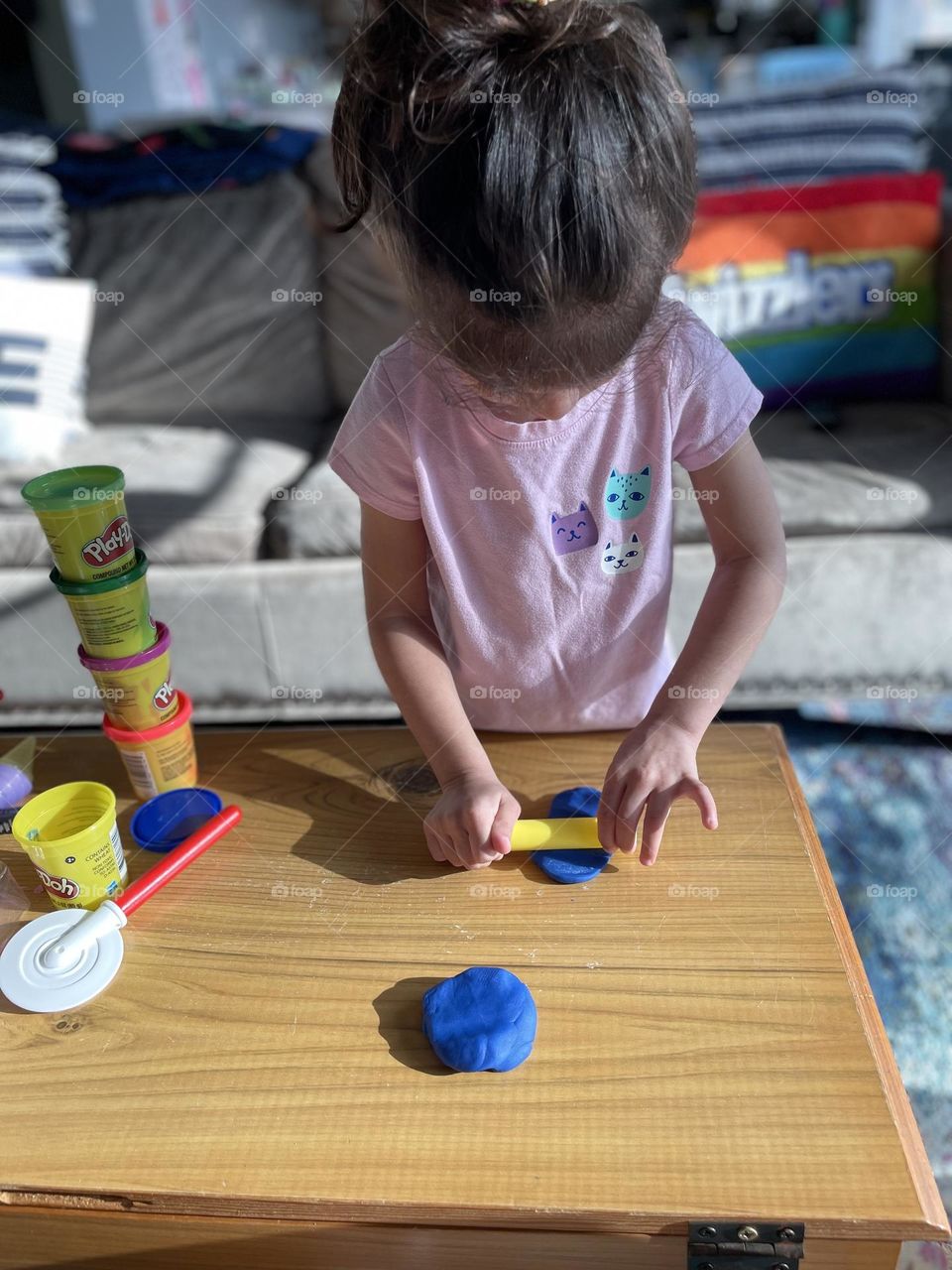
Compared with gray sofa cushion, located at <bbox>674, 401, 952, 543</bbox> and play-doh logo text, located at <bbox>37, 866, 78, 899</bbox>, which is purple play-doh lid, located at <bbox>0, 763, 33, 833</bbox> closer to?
play-doh logo text, located at <bbox>37, 866, 78, 899</bbox>

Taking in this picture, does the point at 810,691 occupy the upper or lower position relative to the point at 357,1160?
lower

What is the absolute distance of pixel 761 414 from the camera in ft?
5.93

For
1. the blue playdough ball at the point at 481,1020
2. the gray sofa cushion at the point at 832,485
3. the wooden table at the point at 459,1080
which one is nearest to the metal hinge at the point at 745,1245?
the wooden table at the point at 459,1080

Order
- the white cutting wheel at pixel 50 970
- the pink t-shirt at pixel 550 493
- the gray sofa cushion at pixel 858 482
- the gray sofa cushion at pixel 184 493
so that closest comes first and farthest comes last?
the white cutting wheel at pixel 50 970, the pink t-shirt at pixel 550 493, the gray sofa cushion at pixel 858 482, the gray sofa cushion at pixel 184 493

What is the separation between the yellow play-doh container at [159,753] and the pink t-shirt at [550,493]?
24cm

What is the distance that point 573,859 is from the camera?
2.29ft

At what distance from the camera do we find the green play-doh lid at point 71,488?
0.68 metres

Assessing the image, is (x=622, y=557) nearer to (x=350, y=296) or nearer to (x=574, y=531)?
(x=574, y=531)

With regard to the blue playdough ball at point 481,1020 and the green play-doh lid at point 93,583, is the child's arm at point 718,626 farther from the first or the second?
the green play-doh lid at point 93,583

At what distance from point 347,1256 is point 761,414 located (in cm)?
159

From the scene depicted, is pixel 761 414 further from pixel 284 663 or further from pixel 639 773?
pixel 639 773

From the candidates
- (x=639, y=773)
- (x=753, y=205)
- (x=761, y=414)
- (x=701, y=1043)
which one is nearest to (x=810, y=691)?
(x=761, y=414)

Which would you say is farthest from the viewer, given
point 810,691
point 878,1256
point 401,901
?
point 810,691

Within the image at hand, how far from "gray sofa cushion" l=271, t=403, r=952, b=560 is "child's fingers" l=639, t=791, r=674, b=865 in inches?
35.2
